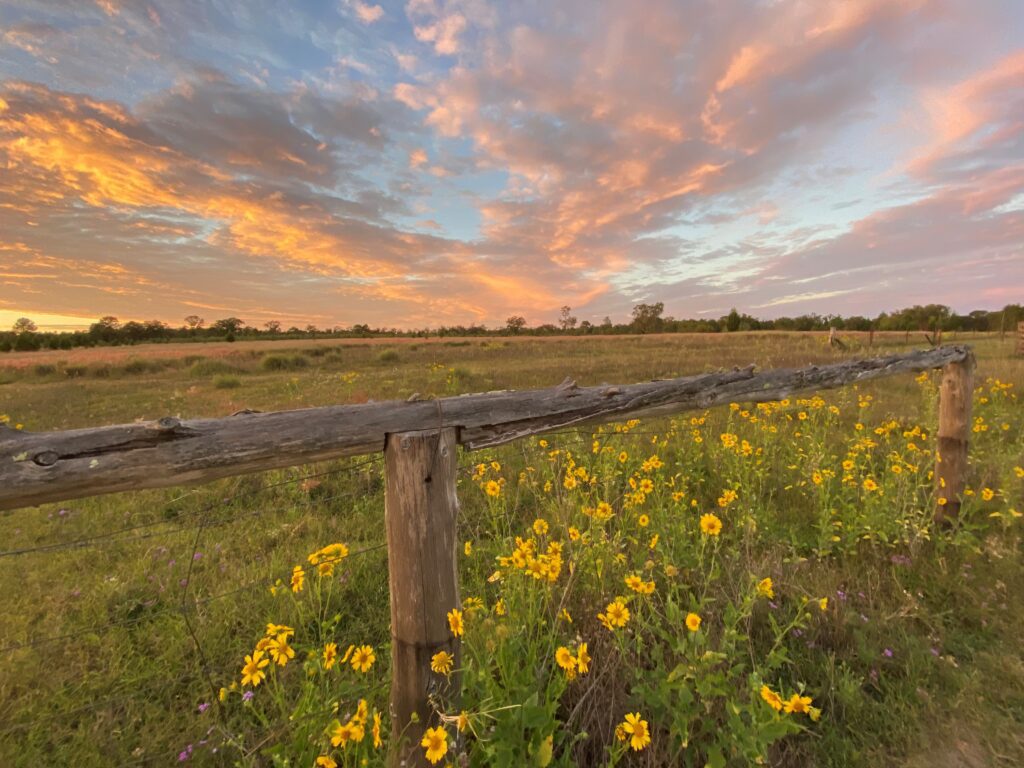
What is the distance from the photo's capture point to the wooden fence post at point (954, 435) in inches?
183

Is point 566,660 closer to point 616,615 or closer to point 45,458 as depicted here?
point 616,615

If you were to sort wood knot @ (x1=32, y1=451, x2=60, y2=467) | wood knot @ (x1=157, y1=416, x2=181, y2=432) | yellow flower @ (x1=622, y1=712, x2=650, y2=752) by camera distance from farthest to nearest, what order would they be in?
yellow flower @ (x1=622, y1=712, x2=650, y2=752), wood knot @ (x1=157, y1=416, x2=181, y2=432), wood knot @ (x1=32, y1=451, x2=60, y2=467)

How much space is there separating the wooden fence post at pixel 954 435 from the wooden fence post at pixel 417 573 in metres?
5.17

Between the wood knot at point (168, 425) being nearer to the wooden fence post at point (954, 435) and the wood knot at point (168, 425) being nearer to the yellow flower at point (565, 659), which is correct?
the yellow flower at point (565, 659)

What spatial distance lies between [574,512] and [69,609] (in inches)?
160

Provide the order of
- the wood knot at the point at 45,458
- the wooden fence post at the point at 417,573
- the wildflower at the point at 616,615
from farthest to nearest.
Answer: the wildflower at the point at 616,615 → the wooden fence post at the point at 417,573 → the wood knot at the point at 45,458

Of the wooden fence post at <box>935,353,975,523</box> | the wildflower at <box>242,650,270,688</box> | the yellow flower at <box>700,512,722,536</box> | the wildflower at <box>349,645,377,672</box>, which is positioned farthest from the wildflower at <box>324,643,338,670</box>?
the wooden fence post at <box>935,353,975,523</box>

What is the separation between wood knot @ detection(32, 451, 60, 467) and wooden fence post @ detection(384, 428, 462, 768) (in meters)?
1.04

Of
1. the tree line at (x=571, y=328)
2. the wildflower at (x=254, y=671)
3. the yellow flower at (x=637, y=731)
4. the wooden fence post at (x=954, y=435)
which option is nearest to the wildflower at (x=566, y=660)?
the yellow flower at (x=637, y=731)

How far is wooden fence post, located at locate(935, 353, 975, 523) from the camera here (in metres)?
4.64

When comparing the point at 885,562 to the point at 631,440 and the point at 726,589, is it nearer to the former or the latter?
the point at 726,589

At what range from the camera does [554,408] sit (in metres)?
2.51

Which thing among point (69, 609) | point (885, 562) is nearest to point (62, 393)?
point (69, 609)

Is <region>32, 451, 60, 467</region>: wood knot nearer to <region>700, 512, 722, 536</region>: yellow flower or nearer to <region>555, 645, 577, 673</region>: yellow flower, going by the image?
<region>555, 645, 577, 673</region>: yellow flower
